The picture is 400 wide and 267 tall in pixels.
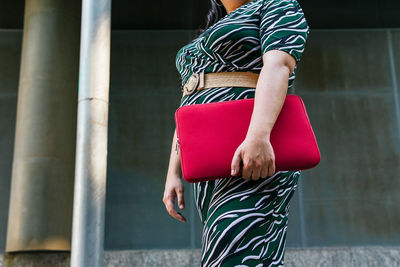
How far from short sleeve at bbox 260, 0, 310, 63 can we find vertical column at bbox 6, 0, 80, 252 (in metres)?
4.27

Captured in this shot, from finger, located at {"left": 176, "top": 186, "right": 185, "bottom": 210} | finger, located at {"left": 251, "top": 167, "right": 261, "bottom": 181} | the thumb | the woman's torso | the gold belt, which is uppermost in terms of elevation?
the woman's torso

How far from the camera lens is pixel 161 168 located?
592 cm

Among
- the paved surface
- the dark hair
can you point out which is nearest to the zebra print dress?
the dark hair

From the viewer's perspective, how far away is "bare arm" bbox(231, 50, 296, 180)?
111 cm

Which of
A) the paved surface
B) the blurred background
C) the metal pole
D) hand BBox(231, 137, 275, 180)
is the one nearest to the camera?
hand BBox(231, 137, 275, 180)

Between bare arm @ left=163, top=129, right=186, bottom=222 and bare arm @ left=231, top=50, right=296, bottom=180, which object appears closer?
bare arm @ left=231, top=50, right=296, bottom=180

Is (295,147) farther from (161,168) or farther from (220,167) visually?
(161,168)

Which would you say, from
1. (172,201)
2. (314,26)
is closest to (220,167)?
(172,201)

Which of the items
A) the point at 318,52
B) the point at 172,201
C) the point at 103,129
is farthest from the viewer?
the point at 318,52

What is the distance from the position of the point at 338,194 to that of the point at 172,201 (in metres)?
4.77

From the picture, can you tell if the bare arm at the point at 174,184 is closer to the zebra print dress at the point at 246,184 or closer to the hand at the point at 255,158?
the zebra print dress at the point at 246,184

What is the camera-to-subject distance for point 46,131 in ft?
17.0

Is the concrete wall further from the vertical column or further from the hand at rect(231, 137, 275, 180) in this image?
the hand at rect(231, 137, 275, 180)

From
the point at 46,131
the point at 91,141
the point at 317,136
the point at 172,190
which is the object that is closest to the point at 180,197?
the point at 172,190
